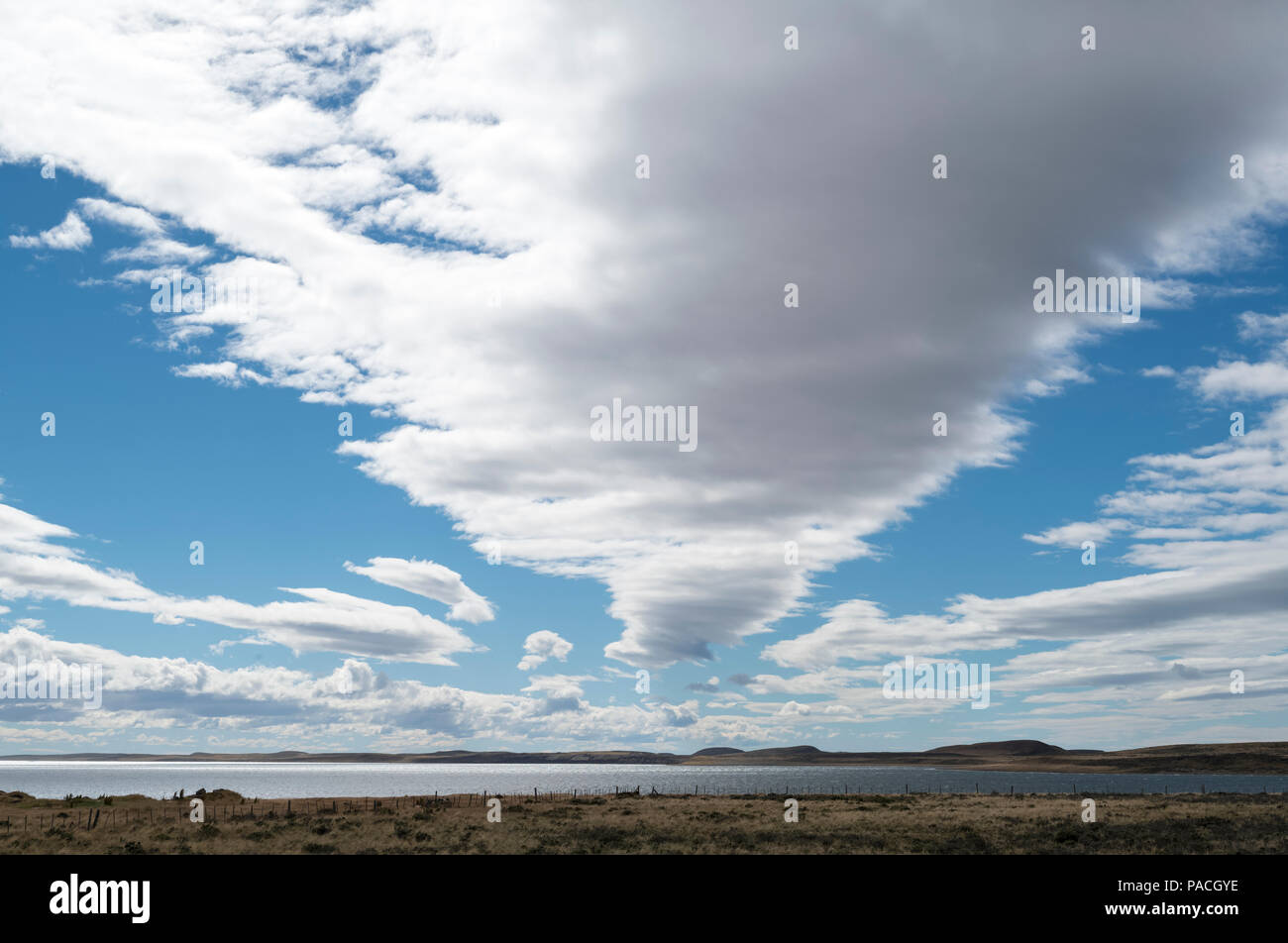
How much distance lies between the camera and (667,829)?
5228 centimetres

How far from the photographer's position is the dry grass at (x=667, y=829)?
45.3 metres

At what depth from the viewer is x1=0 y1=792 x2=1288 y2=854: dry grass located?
149ft

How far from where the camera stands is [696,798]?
85.7 meters
